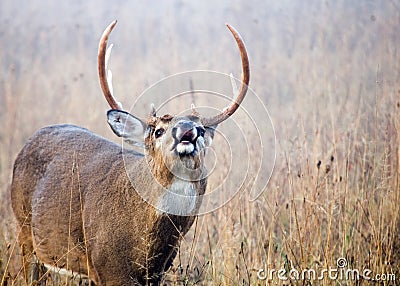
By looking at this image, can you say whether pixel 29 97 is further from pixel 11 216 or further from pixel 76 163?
pixel 76 163

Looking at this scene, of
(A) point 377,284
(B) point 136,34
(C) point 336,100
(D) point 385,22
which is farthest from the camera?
(B) point 136,34

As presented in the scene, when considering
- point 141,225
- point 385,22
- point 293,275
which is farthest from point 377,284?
point 385,22

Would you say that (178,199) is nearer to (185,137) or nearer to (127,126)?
(185,137)

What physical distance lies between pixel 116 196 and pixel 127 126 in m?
0.51

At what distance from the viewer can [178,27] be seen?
13.7 metres

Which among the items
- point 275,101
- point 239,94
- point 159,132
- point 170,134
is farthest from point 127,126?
point 275,101

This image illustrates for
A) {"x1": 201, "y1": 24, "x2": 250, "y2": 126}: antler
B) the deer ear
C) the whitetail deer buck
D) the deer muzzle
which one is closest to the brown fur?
the whitetail deer buck

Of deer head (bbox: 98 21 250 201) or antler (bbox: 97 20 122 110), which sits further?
antler (bbox: 97 20 122 110)

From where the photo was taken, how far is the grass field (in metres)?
4.54

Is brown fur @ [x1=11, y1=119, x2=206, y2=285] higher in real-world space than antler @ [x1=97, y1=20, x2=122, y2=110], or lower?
lower

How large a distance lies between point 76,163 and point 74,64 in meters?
7.68

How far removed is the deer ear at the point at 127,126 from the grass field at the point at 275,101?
2.77 ft

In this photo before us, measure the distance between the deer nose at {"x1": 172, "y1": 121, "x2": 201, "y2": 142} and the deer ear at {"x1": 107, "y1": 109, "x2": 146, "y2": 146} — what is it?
495mm

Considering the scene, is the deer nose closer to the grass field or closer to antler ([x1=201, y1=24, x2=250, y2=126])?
antler ([x1=201, y1=24, x2=250, y2=126])
